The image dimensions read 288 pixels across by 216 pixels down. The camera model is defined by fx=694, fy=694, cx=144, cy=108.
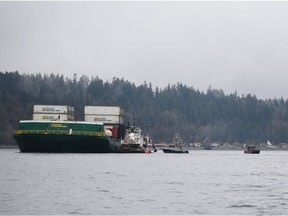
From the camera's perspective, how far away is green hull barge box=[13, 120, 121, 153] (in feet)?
541

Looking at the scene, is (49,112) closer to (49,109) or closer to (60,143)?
(49,109)

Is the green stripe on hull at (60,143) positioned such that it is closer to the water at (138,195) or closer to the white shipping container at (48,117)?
the white shipping container at (48,117)

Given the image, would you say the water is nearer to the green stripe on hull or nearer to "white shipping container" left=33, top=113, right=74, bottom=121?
the green stripe on hull

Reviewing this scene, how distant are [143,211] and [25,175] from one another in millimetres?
33668

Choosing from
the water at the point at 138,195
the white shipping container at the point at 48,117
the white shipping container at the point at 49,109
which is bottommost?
the water at the point at 138,195

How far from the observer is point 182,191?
199 feet

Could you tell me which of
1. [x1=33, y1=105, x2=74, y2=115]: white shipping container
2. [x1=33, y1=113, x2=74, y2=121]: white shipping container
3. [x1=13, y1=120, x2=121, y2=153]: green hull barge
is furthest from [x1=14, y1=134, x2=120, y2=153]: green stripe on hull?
[x1=33, y1=105, x2=74, y2=115]: white shipping container

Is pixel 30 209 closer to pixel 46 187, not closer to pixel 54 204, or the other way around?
pixel 54 204

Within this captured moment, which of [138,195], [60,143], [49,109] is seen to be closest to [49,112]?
[49,109]

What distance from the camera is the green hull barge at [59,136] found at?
541 feet

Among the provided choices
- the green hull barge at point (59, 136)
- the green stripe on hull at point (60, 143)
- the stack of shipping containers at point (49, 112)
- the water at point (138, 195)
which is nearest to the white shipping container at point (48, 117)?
the stack of shipping containers at point (49, 112)

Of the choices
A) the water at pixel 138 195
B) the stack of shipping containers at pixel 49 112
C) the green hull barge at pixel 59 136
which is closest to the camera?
the water at pixel 138 195

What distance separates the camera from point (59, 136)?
165 metres

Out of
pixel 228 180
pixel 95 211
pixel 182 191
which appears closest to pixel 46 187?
pixel 182 191
